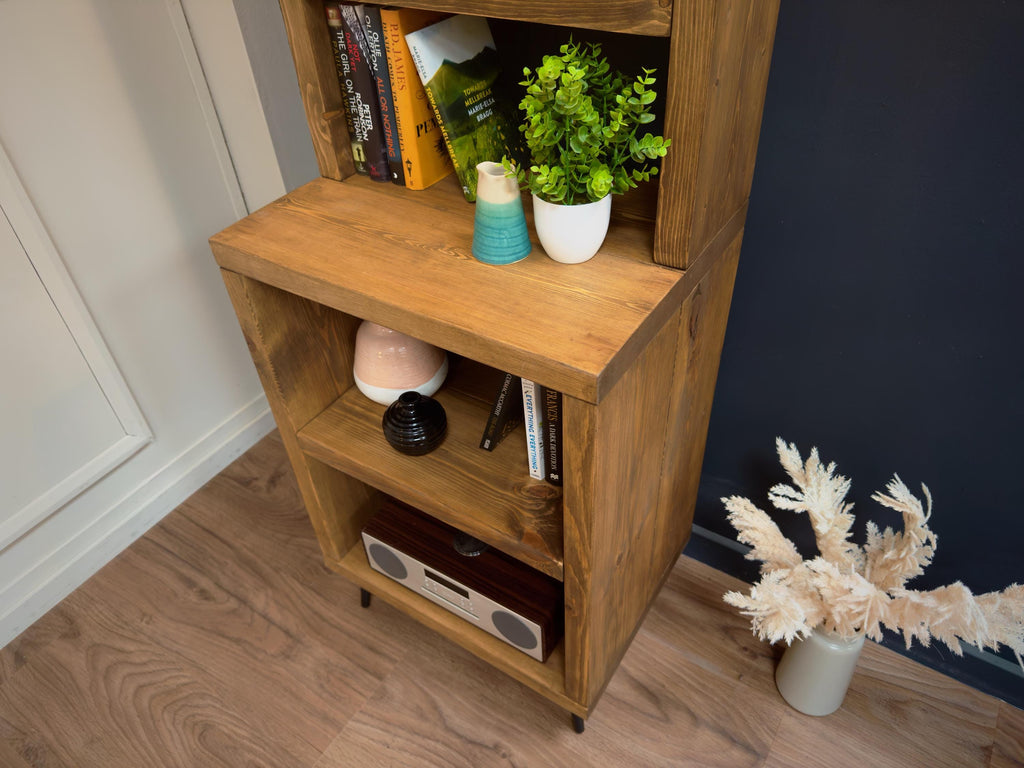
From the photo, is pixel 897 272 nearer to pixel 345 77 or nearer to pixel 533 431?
pixel 533 431

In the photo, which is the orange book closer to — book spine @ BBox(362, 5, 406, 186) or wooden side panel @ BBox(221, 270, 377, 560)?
book spine @ BBox(362, 5, 406, 186)

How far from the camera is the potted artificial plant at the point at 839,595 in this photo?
3.20 ft

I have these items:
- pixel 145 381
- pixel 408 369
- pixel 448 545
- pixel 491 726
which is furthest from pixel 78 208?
pixel 491 726

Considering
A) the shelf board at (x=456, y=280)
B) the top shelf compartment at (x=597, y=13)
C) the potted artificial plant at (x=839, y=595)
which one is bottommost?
the potted artificial plant at (x=839, y=595)

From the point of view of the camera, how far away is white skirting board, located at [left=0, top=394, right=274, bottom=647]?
1.42m

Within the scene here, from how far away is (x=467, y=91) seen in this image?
0.91 meters

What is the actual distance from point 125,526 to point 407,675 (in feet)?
2.35

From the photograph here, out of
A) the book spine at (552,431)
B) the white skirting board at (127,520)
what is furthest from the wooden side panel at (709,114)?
the white skirting board at (127,520)

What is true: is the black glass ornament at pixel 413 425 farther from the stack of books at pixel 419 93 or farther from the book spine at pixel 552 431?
the stack of books at pixel 419 93

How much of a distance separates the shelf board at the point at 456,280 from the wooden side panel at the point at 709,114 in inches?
2.5

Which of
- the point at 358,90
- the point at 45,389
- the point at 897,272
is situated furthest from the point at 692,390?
the point at 45,389

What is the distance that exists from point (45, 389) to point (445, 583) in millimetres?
817

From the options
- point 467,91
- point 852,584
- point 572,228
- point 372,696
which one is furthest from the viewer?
point 372,696

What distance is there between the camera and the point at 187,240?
1464mm
